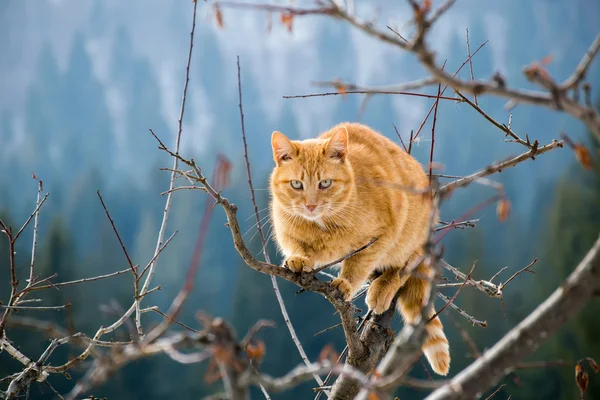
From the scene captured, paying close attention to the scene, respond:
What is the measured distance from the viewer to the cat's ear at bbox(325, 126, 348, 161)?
7.07ft

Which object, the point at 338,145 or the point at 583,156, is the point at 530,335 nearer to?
the point at 583,156

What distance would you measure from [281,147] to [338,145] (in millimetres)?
224

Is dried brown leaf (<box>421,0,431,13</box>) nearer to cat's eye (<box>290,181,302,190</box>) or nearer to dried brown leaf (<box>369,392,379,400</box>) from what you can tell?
dried brown leaf (<box>369,392,379,400</box>)

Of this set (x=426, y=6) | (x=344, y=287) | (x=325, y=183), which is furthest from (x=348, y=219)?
(x=426, y=6)

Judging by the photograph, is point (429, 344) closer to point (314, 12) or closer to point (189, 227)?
point (314, 12)

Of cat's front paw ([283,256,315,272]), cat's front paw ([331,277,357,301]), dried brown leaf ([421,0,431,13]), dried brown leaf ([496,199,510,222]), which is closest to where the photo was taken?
dried brown leaf ([421,0,431,13])

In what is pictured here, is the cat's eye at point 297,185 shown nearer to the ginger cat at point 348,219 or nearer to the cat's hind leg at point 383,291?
the ginger cat at point 348,219

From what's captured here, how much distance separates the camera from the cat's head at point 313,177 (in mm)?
2094

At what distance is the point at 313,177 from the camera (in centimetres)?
212

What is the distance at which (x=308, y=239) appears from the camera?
2.13 metres

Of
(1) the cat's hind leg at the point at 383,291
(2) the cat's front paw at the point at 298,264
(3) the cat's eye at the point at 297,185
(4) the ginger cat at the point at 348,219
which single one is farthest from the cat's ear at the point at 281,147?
(1) the cat's hind leg at the point at 383,291

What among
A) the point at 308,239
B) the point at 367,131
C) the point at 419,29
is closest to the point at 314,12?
the point at 419,29

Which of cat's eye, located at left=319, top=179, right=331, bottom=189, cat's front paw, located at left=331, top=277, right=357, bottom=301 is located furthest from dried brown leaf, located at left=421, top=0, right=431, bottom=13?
cat's eye, located at left=319, top=179, right=331, bottom=189

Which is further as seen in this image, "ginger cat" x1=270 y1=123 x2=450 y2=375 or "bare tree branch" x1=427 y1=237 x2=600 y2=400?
"ginger cat" x1=270 y1=123 x2=450 y2=375
